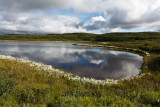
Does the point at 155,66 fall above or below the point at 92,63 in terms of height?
above

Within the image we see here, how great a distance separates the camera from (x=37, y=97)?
289 inches

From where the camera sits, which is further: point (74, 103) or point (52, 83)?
point (52, 83)

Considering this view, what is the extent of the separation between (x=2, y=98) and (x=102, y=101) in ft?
20.4

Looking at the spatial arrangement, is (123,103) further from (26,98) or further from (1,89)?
(1,89)

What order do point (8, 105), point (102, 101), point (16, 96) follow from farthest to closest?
point (16, 96) < point (102, 101) < point (8, 105)

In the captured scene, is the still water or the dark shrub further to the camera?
the still water

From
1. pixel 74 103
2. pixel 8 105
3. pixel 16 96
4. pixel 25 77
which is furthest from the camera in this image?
pixel 25 77

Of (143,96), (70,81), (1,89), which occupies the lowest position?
(70,81)

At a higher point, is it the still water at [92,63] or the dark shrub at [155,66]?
the dark shrub at [155,66]

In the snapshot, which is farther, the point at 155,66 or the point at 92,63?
the point at 92,63

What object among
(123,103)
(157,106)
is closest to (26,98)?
(123,103)

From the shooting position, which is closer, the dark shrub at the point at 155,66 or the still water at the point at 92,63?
the dark shrub at the point at 155,66

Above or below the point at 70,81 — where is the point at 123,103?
above

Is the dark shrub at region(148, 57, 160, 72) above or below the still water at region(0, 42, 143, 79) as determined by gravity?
above
